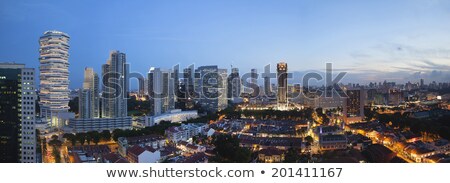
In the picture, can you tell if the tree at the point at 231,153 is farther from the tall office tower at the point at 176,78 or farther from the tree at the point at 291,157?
the tall office tower at the point at 176,78

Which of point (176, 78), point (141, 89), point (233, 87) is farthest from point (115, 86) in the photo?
point (233, 87)

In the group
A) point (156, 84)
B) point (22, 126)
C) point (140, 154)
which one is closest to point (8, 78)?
point (22, 126)

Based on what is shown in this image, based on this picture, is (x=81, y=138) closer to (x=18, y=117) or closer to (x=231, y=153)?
(x=18, y=117)

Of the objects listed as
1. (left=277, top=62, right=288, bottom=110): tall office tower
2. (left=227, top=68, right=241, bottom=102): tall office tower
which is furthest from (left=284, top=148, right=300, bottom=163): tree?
(left=227, top=68, right=241, bottom=102): tall office tower

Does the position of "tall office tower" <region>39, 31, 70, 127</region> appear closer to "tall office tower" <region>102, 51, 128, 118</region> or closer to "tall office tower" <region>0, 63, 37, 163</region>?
"tall office tower" <region>102, 51, 128, 118</region>

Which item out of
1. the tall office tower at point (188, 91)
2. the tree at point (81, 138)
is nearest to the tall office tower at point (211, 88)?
the tall office tower at point (188, 91)
